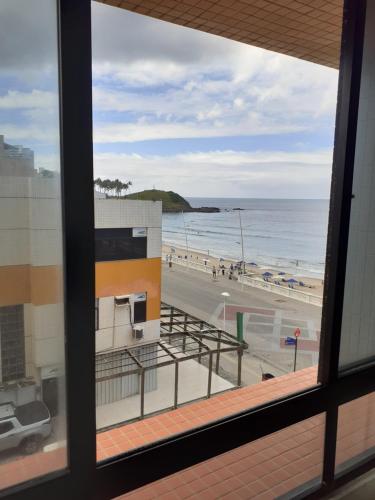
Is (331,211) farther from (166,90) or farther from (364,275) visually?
(166,90)

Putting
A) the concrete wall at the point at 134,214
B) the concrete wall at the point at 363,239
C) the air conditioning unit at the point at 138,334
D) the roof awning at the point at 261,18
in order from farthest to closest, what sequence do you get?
the air conditioning unit at the point at 138,334 < the concrete wall at the point at 134,214 < the roof awning at the point at 261,18 < the concrete wall at the point at 363,239

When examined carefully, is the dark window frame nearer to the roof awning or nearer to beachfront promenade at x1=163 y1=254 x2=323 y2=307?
the roof awning

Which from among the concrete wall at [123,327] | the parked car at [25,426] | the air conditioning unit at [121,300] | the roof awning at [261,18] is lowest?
the concrete wall at [123,327]

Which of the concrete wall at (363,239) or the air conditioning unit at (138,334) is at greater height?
the concrete wall at (363,239)

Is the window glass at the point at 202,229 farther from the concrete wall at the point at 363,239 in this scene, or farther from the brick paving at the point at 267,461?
the concrete wall at the point at 363,239

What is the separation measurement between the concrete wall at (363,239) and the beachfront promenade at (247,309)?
475 cm

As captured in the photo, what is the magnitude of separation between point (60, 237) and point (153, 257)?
4539 millimetres

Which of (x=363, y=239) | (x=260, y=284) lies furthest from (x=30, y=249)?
(x=260, y=284)

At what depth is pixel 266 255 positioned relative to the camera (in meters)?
6.47

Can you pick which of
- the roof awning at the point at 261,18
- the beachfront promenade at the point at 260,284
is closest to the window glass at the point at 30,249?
the roof awning at the point at 261,18

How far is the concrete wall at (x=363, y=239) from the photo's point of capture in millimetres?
1116

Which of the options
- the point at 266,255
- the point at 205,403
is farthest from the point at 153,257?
the point at 205,403

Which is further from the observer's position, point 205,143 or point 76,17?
point 205,143

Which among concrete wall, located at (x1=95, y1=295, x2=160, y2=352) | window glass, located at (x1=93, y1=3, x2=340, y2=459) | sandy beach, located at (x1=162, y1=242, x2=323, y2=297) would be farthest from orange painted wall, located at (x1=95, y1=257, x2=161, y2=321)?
sandy beach, located at (x1=162, y1=242, x2=323, y2=297)
